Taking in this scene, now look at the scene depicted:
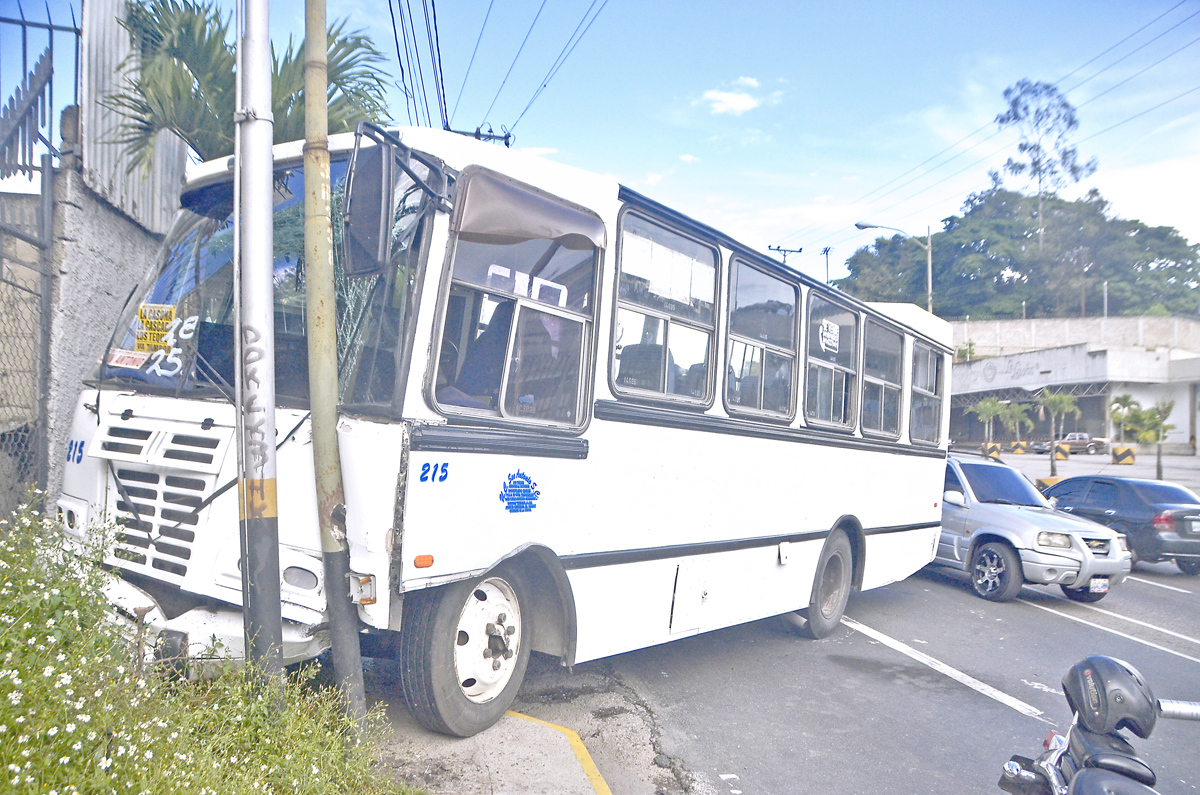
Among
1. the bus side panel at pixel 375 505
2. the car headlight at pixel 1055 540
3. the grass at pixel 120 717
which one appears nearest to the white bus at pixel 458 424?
the bus side panel at pixel 375 505

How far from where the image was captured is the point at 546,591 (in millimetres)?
4445

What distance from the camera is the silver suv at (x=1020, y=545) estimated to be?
9.48m

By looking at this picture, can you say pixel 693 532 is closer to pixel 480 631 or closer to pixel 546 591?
pixel 546 591

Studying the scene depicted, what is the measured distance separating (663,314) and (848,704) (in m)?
2.93

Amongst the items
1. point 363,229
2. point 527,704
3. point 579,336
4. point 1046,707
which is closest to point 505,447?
point 579,336

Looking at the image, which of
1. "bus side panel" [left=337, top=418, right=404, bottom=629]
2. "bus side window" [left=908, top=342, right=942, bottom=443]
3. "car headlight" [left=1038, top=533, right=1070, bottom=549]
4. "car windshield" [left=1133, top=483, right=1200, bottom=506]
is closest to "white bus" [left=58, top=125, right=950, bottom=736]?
"bus side panel" [left=337, top=418, right=404, bottom=629]

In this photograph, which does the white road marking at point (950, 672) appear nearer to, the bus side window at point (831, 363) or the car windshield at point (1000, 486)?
the bus side window at point (831, 363)

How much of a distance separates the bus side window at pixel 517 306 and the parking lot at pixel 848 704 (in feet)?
5.71

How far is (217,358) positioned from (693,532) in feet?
9.95

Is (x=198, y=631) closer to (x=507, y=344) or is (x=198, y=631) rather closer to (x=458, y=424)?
(x=458, y=424)

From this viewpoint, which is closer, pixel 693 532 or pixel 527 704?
pixel 527 704

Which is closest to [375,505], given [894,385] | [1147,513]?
[894,385]

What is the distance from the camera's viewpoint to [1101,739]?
100.0 inches

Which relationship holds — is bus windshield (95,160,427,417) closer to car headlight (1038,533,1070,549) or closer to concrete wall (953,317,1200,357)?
car headlight (1038,533,1070,549)
